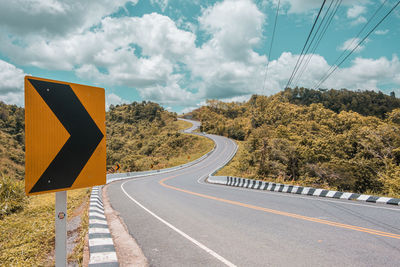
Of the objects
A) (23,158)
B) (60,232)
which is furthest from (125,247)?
(23,158)

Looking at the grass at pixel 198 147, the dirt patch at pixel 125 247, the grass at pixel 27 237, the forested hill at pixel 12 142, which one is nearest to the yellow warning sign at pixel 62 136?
the dirt patch at pixel 125 247

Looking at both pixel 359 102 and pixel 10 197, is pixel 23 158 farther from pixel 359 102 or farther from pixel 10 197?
pixel 359 102

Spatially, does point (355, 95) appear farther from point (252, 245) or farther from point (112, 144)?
point (252, 245)

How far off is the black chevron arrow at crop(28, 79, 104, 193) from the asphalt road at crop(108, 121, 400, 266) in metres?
3.02

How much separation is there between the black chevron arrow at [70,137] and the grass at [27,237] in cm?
352

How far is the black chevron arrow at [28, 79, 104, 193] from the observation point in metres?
1.93

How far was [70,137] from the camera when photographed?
2080 mm

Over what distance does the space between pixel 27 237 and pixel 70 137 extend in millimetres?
5381

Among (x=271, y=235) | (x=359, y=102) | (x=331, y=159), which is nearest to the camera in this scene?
(x=271, y=235)

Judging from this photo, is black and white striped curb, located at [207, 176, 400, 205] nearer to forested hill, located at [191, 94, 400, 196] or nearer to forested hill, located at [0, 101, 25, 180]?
forested hill, located at [191, 94, 400, 196]

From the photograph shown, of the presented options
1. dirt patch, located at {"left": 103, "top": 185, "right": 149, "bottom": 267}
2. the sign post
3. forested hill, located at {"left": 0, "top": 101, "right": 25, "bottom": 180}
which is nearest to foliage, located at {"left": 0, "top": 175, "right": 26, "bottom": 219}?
dirt patch, located at {"left": 103, "top": 185, "right": 149, "bottom": 267}

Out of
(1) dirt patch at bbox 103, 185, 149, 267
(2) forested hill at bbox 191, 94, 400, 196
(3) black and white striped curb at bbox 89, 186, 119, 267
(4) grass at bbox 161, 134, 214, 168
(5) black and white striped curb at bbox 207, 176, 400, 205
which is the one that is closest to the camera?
(3) black and white striped curb at bbox 89, 186, 119, 267

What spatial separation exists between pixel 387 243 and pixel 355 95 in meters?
112

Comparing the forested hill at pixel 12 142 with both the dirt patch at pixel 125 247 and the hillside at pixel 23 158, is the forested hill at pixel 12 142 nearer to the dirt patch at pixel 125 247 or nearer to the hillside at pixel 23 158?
the hillside at pixel 23 158
